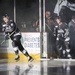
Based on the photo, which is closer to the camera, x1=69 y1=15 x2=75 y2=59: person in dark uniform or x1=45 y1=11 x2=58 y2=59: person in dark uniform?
x1=69 y1=15 x2=75 y2=59: person in dark uniform

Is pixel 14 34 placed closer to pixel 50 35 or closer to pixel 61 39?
pixel 50 35

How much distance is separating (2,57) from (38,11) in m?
3.07

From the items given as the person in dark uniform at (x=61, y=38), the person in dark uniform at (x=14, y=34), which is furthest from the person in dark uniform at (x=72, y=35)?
the person in dark uniform at (x=14, y=34)

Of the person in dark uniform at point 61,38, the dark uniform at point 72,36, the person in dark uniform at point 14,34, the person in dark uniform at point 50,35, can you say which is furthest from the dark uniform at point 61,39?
the person in dark uniform at point 14,34

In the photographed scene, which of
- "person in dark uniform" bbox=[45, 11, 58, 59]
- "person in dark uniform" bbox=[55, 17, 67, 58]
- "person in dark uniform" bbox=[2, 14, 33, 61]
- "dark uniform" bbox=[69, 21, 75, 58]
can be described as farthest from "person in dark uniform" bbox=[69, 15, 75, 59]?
"person in dark uniform" bbox=[2, 14, 33, 61]

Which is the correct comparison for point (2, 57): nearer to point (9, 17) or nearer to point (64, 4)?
point (9, 17)

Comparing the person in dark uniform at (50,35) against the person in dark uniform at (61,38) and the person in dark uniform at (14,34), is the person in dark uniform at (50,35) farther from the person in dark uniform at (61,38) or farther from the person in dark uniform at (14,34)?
the person in dark uniform at (14,34)

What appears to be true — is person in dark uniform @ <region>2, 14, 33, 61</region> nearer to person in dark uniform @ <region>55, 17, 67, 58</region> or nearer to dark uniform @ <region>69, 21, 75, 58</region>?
person in dark uniform @ <region>55, 17, 67, 58</region>

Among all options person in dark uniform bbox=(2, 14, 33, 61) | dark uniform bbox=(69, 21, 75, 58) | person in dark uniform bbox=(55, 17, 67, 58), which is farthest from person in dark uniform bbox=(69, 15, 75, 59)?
person in dark uniform bbox=(2, 14, 33, 61)

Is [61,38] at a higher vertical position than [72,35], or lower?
lower

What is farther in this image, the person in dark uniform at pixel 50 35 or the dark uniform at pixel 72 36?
the person in dark uniform at pixel 50 35

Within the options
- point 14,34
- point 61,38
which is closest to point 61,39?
point 61,38

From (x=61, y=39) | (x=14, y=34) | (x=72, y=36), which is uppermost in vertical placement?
(x=14, y=34)

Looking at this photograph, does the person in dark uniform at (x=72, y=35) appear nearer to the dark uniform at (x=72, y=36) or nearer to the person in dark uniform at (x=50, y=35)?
the dark uniform at (x=72, y=36)
